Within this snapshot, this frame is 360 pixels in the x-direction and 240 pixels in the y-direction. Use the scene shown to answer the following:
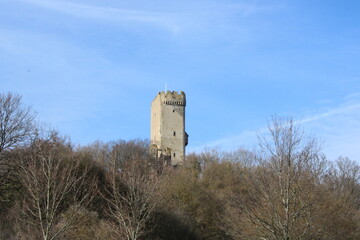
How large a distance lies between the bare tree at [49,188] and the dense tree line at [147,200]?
8 cm

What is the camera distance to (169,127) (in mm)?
74750

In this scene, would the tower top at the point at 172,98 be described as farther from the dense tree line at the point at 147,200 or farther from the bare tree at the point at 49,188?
the bare tree at the point at 49,188

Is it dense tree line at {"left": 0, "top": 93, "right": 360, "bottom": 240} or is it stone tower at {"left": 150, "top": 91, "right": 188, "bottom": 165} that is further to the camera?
stone tower at {"left": 150, "top": 91, "right": 188, "bottom": 165}

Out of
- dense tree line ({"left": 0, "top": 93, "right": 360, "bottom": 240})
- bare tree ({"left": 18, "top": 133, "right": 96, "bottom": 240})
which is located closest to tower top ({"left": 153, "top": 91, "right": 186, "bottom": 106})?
dense tree line ({"left": 0, "top": 93, "right": 360, "bottom": 240})

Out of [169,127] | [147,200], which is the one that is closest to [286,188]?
[147,200]

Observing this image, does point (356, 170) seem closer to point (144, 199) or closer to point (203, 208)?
point (203, 208)

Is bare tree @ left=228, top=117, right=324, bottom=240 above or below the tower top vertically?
below

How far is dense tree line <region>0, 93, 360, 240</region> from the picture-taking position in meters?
19.0

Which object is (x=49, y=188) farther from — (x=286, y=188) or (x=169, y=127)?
(x=169, y=127)

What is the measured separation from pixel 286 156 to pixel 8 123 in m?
19.9

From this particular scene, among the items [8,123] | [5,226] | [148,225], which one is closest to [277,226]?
[148,225]

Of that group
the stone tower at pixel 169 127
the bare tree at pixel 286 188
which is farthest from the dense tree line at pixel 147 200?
the stone tower at pixel 169 127

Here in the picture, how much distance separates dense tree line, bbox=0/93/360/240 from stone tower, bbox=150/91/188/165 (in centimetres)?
3305

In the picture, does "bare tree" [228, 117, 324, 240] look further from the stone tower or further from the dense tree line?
the stone tower
